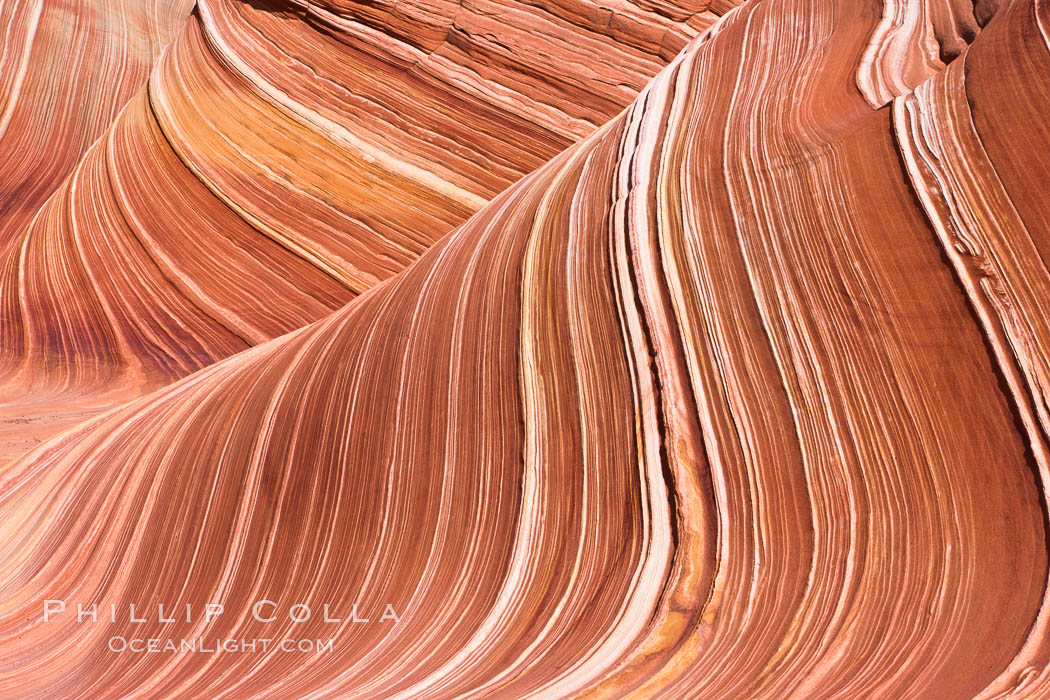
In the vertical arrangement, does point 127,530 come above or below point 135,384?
below

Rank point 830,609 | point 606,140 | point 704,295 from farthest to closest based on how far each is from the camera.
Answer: point 606,140, point 704,295, point 830,609

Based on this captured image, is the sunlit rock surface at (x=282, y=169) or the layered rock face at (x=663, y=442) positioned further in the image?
the sunlit rock surface at (x=282, y=169)

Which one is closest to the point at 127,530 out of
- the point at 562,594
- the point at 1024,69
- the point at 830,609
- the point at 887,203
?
the point at 562,594

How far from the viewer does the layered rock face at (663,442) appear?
4.94 ft

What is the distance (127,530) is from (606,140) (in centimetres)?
200

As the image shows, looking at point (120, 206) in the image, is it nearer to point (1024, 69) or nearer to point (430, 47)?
point (430, 47)

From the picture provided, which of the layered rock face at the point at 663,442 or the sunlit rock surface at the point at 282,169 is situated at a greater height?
the sunlit rock surface at the point at 282,169

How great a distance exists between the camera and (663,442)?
1.81 metres

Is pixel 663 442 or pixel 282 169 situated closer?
pixel 663 442

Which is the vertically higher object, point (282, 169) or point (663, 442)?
point (282, 169)

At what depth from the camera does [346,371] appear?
2.57m

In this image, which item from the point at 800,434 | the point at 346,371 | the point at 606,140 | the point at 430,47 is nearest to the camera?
the point at 800,434

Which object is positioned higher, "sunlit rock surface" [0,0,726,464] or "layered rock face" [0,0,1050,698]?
"sunlit rock surface" [0,0,726,464]

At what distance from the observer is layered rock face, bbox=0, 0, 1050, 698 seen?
59.3 inches
